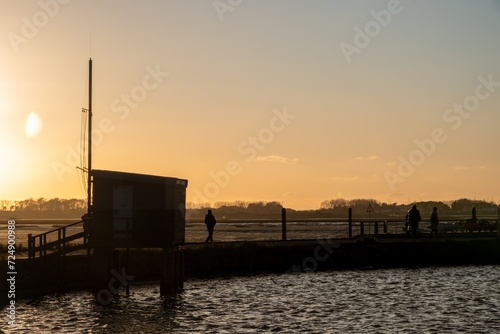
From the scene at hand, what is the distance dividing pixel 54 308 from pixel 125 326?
5321mm

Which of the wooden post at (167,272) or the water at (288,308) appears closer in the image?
the water at (288,308)

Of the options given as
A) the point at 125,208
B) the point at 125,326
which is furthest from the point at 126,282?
the point at 125,326

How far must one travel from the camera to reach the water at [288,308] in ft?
103

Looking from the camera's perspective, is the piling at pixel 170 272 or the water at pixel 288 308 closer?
the water at pixel 288 308

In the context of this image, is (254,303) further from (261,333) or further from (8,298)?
(8,298)

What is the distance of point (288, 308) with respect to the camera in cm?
3609

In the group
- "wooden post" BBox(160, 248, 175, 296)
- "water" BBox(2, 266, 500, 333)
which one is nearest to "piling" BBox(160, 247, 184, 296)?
"wooden post" BBox(160, 248, 175, 296)

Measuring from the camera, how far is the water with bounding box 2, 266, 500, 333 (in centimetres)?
3147

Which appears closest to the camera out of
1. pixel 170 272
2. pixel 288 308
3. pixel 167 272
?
pixel 288 308

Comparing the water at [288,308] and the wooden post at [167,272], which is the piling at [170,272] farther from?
the water at [288,308]

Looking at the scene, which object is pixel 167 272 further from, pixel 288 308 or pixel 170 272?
pixel 288 308

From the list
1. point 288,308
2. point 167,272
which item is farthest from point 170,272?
point 288,308

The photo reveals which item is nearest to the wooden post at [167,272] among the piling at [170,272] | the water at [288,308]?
the piling at [170,272]

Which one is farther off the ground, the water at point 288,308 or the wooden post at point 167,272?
the wooden post at point 167,272
